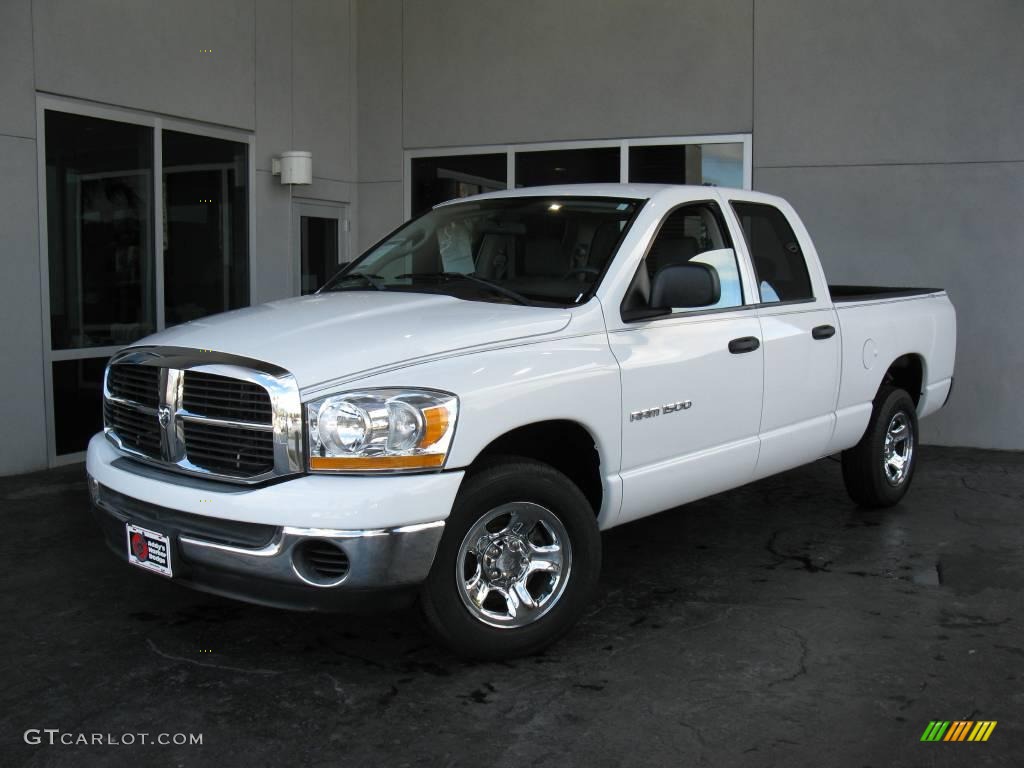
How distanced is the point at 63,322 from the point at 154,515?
5.12 metres

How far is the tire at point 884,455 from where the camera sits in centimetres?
655

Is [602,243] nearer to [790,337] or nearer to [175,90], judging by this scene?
[790,337]

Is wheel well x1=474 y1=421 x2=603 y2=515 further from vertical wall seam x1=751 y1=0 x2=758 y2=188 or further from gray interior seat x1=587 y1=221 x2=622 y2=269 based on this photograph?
vertical wall seam x1=751 y1=0 x2=758 y2=188

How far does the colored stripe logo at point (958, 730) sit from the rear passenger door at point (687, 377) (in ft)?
4.97

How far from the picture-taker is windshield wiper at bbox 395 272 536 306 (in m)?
4.52

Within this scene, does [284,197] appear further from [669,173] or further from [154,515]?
[154,515]

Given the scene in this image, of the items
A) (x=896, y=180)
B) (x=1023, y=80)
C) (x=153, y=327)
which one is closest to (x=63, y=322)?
(x=153, y=327)

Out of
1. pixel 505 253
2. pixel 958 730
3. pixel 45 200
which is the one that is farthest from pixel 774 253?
pixel 45 200

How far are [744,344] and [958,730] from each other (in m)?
2.11

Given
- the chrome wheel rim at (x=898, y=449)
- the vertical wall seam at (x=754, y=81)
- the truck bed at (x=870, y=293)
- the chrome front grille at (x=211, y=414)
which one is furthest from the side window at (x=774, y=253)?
the vertical wall seam at (x=754, y=81)

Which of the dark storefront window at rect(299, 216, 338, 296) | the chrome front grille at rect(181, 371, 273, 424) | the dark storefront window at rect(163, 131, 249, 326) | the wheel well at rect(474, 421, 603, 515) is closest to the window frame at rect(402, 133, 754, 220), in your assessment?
the dark storefront window at rect(299, 216, 338, 296)

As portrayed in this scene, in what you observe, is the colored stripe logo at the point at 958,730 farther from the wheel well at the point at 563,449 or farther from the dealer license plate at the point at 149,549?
the dealer license plate at the point at 149,549

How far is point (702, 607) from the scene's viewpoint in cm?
488

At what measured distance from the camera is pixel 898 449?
22.6ft
